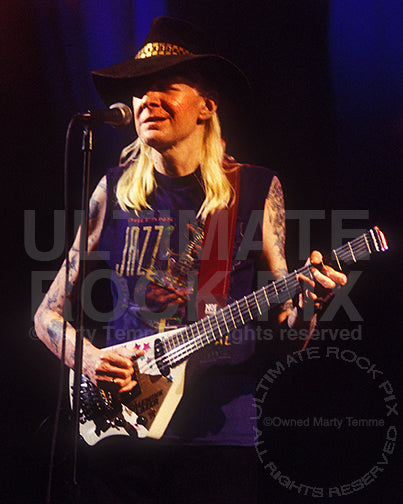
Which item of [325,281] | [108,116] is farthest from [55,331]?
[325,281]

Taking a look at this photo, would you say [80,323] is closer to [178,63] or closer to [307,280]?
[307,280]

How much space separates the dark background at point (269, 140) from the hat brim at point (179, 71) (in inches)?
3.4

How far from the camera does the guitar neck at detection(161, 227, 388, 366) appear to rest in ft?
6.38

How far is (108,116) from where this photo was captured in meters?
1.71

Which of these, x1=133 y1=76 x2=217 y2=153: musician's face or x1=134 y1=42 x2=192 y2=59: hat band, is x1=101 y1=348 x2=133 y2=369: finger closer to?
x1=133 y1=76 x2=217 y2=153: musician's face

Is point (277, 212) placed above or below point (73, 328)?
above

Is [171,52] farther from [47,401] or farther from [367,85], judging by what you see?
[47,401]

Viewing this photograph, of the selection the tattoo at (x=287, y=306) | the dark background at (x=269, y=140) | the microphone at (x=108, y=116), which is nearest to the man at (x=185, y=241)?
the tattoo at (x=287, y=306)

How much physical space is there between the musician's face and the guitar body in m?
0.79

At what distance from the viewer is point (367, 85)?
6.86ft

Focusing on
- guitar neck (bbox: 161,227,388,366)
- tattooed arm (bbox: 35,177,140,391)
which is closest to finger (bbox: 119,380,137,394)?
tattooed arm (bbox: 35,177,140,391)

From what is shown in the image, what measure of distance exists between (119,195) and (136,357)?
68cm

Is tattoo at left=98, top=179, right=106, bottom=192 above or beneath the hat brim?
beneath

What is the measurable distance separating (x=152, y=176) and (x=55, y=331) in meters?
0.76
